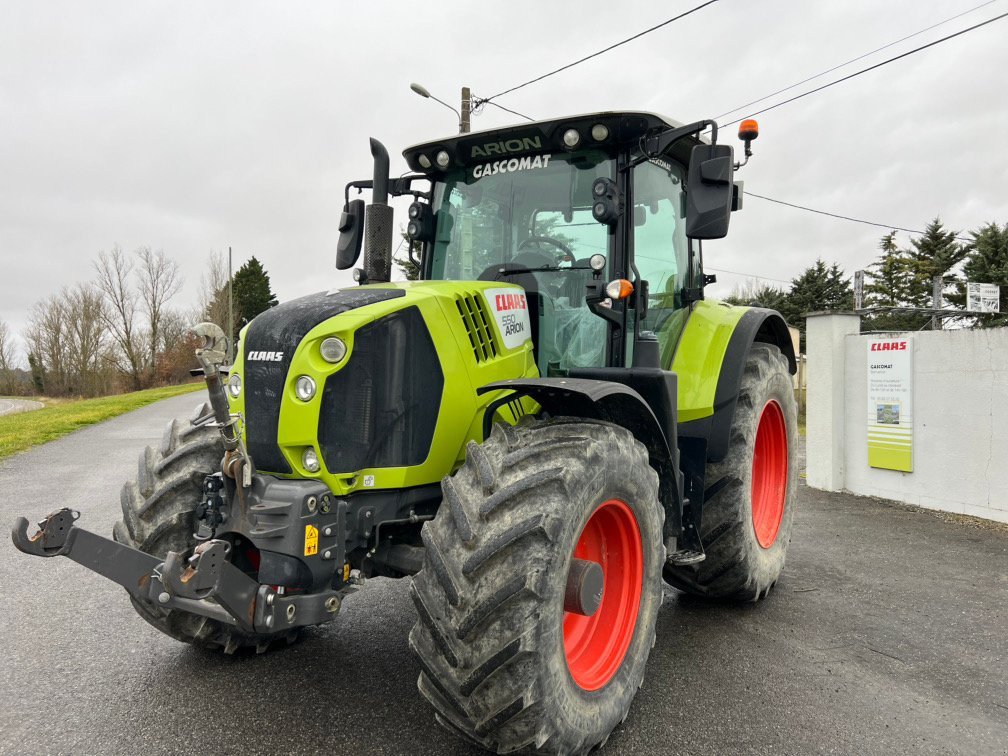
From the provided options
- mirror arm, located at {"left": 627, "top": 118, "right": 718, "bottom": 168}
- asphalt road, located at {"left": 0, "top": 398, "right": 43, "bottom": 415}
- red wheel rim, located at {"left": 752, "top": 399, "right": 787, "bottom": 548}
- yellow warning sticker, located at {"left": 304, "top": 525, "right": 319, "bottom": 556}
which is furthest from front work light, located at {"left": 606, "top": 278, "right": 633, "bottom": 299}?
asphalt road, located at {"left": 0, "top": 398, "right": 43, "bottom": 415}

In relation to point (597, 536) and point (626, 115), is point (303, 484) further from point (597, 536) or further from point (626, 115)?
point (626, 115)

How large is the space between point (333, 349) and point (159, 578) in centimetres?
96

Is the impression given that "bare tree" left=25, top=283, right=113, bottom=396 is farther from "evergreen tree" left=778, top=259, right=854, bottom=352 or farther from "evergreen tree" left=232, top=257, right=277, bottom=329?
"evergreen tree" left=778, top=259, right=854, bottom=352

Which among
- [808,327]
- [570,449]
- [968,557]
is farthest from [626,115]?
[808,327]

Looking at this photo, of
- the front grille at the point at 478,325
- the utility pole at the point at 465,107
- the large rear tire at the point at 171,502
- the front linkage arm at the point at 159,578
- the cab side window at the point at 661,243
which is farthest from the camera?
the utility pole at the point at 465,107

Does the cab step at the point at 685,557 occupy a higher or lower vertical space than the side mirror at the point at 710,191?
lower

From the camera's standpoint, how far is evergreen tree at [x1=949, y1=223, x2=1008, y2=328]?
88.6 ft

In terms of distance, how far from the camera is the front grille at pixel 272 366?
2604mm

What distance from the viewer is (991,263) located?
91.6 feet

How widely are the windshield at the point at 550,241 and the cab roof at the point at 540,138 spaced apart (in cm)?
6

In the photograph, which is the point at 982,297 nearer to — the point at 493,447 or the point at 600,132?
the point at 600,132

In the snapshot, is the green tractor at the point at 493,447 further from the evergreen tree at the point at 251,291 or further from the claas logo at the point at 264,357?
the evergreen tree at the point at 251,291

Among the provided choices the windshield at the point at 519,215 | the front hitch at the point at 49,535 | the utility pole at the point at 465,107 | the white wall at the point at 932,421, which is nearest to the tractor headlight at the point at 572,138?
the windshield at the point at 519,215

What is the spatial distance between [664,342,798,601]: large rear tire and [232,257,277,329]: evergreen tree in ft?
159
